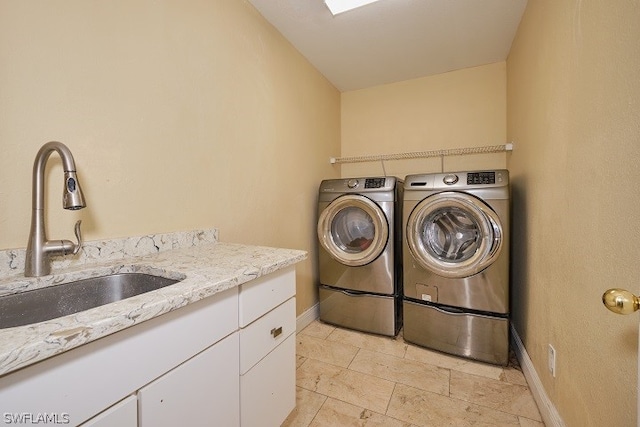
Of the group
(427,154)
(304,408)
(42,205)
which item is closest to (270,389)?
(304,408)

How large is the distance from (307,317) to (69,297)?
1723 millimetres

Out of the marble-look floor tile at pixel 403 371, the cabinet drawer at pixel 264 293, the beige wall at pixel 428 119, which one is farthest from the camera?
the beige wall at pixel 428 119

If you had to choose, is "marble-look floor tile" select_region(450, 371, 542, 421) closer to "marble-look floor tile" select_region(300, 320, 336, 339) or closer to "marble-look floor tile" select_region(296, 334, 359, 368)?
"marble-look floor tile" select_region(296, 334, 359, 368)

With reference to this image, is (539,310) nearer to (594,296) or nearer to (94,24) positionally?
(594,296)

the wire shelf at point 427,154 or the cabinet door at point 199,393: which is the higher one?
the wire shelf at point 427,154

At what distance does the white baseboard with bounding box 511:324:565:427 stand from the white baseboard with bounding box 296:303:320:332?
1519mm

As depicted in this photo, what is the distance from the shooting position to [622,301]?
1.74 ft

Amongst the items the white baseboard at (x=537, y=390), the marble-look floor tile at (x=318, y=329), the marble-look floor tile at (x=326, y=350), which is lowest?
the marble-look floor tile at (x=326, y=350)

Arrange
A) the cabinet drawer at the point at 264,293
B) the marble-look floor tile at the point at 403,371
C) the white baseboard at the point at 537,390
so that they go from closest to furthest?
the cabinet drawer at the point at 264,293 → the white baseboard at the point at 537,390 → the marble-look floor tile at the point at 403,371

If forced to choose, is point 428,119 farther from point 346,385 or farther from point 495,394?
point 346,385

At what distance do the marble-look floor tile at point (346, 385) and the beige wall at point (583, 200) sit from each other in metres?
0.80

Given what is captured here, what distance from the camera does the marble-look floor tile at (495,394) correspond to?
4.52 ft

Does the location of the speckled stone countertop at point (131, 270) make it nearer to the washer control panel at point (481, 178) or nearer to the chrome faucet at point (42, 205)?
the chrome faucet at point (42, 205)

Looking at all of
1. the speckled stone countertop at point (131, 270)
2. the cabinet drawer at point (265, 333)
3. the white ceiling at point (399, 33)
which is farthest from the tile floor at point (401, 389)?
the white ceiling at point (399, 33)
